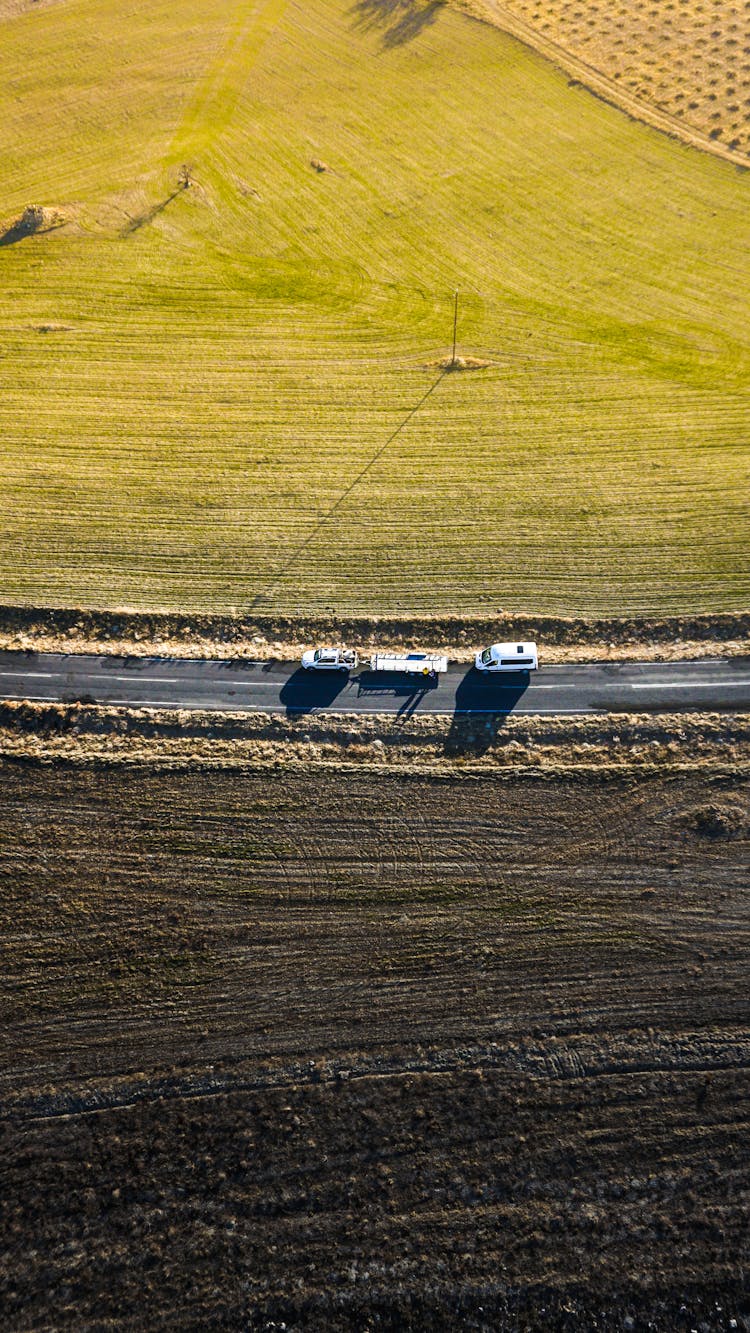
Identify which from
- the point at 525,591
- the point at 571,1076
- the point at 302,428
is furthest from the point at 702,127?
the point at 571,1076

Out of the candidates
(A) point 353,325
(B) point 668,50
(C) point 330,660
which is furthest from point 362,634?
(B) point 668,50

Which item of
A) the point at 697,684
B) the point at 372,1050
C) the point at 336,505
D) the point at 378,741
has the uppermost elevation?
the point at 336,505

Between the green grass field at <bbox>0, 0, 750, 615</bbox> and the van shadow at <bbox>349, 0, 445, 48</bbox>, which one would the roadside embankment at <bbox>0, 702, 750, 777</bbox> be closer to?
the green grass field at <bbox>0, 0, 750, 615</bbox>

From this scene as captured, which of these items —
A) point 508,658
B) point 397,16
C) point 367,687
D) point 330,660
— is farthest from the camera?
point 397,16

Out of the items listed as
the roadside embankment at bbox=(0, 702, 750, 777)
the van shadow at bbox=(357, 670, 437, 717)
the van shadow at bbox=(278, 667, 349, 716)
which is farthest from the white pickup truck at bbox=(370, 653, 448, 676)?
the roadside embankment at bbox=(0, 702, 750, 777)

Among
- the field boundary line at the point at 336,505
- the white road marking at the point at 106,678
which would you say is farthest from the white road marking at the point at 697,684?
the white road marking at the point at 106,678

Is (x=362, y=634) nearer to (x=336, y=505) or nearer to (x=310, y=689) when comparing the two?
(x=310, y=689)

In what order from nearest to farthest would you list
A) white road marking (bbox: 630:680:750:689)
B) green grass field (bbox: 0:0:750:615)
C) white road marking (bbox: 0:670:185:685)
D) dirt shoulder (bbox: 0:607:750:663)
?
white road marking (bbox: 630:680:750:689) → white road marking (bbox: 0:670:185:685) → dirt shoulder (bbox: 0:607:750:663) → green grass field (bbox: 0:0:750:615)
